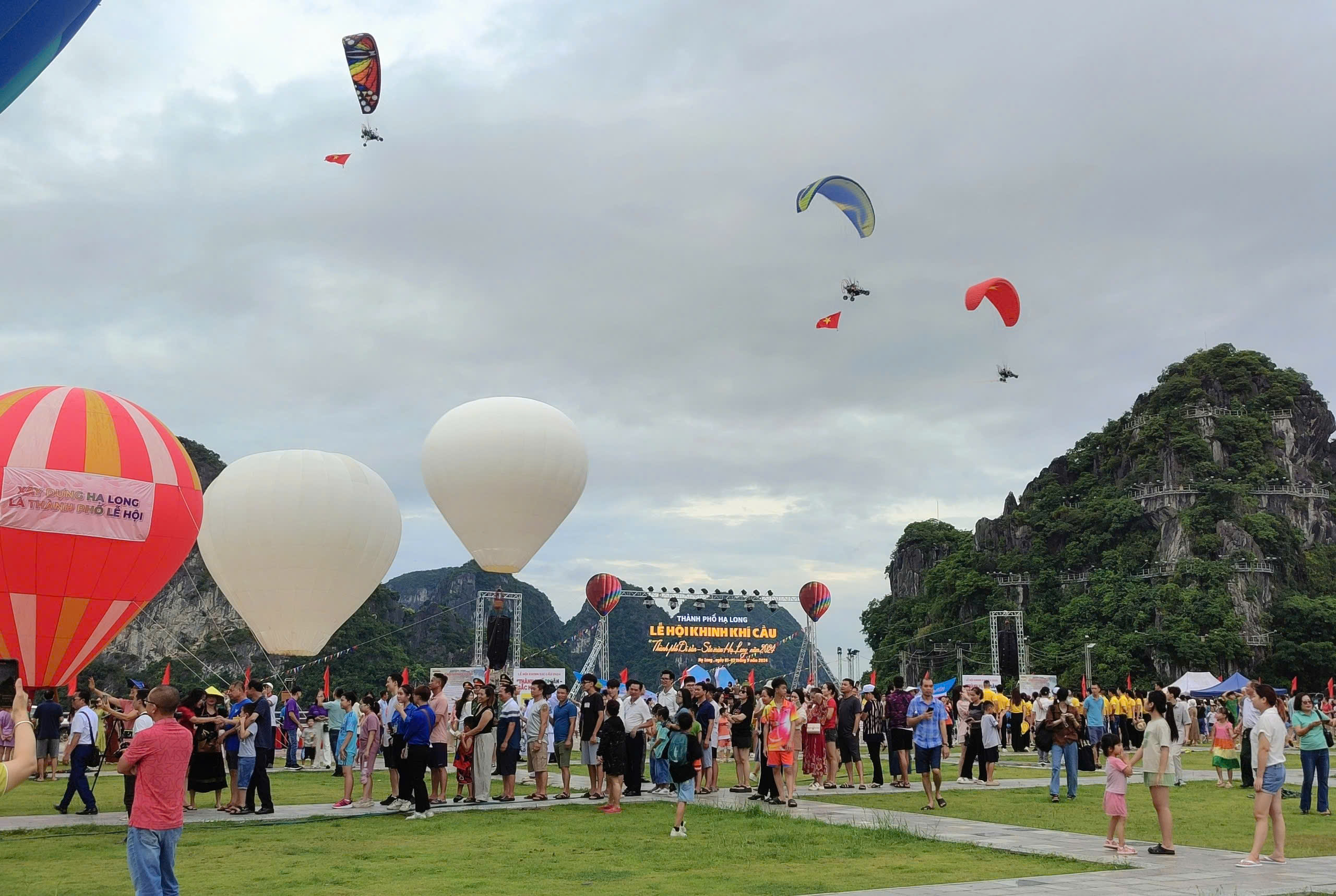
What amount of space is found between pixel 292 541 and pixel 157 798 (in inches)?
741

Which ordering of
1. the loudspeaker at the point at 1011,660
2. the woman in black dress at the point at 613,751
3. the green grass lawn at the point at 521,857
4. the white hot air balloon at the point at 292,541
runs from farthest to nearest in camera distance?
the loudspeaker at the point at 1011,660
the white hot air balloon at the point at 292,541
the woman in black dress at the point at 613,751
the green grass lawn at the point at 521,857

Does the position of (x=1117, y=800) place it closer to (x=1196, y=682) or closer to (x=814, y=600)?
(x=1196, y=682)

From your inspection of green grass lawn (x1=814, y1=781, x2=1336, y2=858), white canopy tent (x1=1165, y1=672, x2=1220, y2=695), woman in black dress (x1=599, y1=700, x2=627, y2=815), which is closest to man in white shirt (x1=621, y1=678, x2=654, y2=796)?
woman in black dress (x1=599, y1=700, x2=627, y2=815)

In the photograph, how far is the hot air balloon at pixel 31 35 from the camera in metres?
7.71

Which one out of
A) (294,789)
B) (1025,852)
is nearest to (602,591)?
(294,789)

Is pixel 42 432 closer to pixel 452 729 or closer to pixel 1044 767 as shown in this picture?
pixel 452 729

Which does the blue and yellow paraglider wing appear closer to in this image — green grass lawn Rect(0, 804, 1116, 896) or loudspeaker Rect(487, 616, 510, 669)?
green grass lawn Rect(0, 804, 1116, 896)

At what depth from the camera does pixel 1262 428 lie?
255ft

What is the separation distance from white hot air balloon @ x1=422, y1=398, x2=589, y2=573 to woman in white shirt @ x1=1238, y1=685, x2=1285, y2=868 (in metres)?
18.0

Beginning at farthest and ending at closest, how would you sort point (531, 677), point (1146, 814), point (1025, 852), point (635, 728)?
point (531, 677)
point (635, 728)
point (1146, 814)
point (1025, 852)

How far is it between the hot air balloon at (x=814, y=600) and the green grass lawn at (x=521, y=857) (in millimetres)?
43540

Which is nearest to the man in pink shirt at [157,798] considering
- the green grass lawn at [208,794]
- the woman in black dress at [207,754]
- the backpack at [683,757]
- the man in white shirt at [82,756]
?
the backpack at [683,757]

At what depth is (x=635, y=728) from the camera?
14961 millimetres

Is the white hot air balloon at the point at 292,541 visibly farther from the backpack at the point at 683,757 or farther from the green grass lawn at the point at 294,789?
the backpack at the point at 683,757
